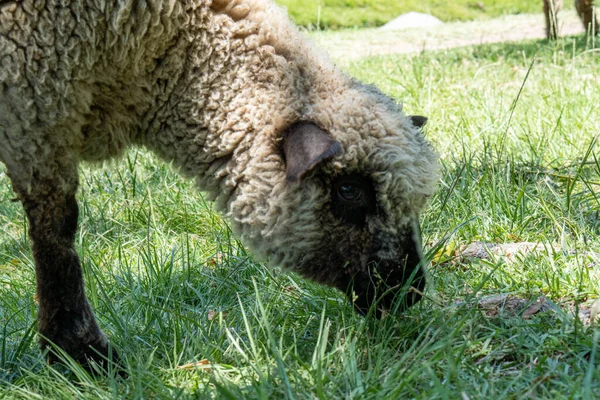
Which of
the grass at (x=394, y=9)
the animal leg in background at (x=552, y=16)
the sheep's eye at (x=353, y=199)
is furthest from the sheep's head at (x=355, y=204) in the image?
the grass at (x=394, y=9)

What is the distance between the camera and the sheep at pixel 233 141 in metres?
3.02

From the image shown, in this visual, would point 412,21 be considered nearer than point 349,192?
No

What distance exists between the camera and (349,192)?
315 cm

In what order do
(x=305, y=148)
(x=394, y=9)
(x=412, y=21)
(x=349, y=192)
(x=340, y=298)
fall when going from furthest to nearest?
(x=394, y=9) → (x=412, y=21) → (x=340, y=298) → (x=349, y=192) → (x=305, y=148)

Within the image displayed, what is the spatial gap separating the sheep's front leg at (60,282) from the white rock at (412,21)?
18011 mm

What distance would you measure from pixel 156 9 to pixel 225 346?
144 centimetres

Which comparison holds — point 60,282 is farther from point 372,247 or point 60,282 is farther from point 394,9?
point 394,9

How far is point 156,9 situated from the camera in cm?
305

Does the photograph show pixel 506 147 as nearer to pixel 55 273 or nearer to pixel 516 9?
pixel 55 273

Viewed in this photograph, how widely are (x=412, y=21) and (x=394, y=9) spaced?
152cm

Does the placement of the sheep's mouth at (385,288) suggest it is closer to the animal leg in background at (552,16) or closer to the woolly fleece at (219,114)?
the woolly fleece at (219,114)

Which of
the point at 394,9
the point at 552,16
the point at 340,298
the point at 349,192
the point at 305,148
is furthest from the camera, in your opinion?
the point at 394,9

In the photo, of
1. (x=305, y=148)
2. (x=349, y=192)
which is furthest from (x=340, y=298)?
(x=305, y=148)

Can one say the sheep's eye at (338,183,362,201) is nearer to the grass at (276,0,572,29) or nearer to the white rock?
the white rock
